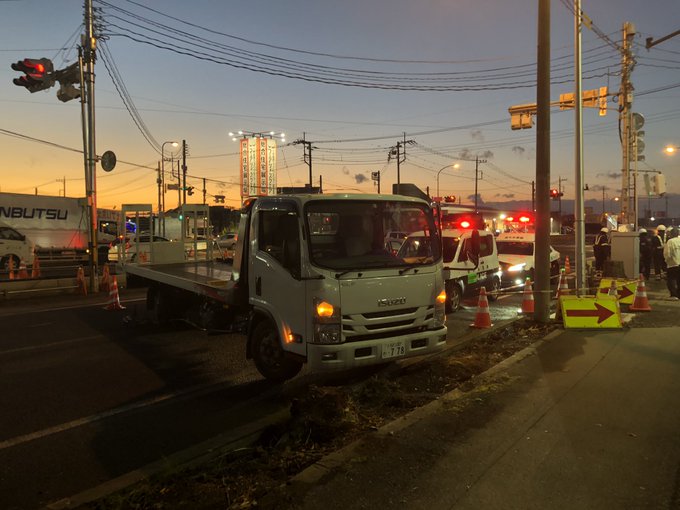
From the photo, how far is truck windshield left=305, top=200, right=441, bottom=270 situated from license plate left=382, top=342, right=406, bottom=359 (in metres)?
0.87

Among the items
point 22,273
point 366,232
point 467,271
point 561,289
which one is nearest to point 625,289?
point 561,289

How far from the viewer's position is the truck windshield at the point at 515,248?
52.2 ft

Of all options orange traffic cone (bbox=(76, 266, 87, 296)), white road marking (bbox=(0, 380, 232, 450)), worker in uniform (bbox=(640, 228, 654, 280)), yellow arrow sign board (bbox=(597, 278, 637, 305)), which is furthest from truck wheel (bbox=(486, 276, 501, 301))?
orange traffic cone (bbox=(76, 266, 87, 296))

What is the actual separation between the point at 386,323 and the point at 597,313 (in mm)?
5492

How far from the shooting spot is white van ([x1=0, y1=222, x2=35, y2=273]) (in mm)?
20016

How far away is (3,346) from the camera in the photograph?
8414mm

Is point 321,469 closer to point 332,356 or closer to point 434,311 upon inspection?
point 332,356

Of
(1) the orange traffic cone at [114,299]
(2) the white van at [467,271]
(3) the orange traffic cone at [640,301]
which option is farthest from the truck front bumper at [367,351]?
(1) the orange traffic cone at [114,299]

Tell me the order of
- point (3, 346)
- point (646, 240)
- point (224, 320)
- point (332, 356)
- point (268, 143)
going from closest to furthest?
point (332, 356) < point (224, 320) < point (3, 346) < point (646, 240) < point (268, 143)

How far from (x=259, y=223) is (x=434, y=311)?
2383mm

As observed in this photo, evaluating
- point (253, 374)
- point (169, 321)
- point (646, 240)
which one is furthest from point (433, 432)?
point (646, 240)

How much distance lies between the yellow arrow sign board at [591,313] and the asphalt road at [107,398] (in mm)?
1874

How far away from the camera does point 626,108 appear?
20.4m

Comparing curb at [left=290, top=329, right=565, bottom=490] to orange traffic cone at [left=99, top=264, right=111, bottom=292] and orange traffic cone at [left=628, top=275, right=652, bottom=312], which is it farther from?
orange traffic cone at [left=99, top=264, right=111, bottom=292]
